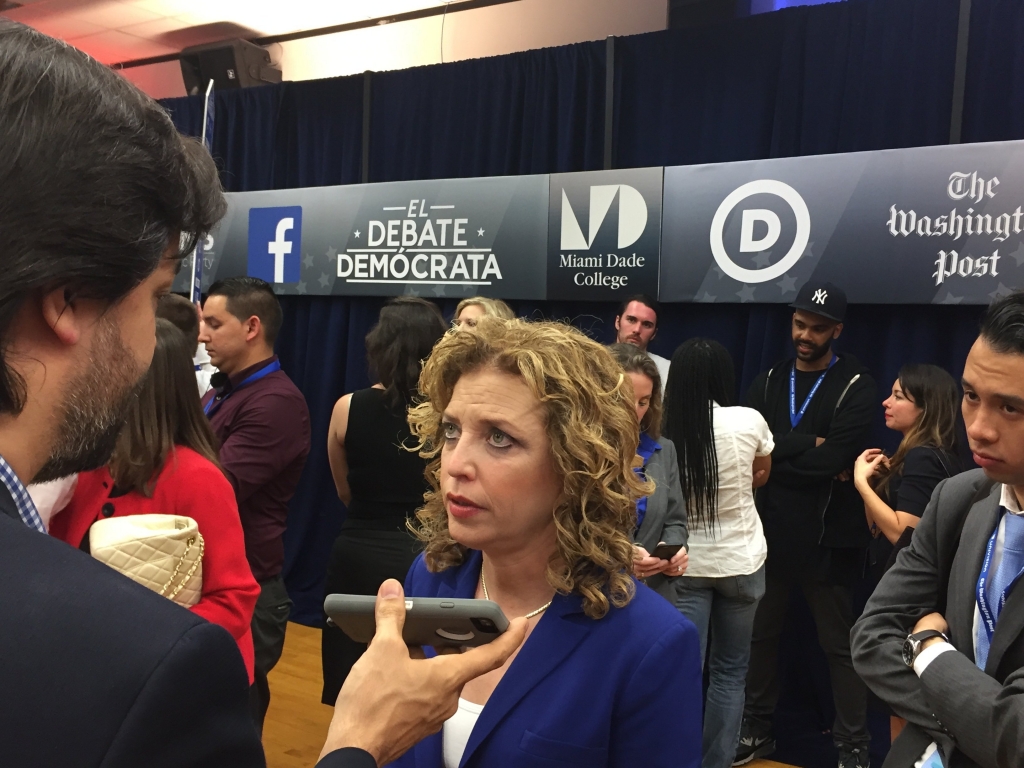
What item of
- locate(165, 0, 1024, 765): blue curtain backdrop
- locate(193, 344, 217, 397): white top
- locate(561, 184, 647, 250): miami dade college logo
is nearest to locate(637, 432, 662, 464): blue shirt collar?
locate(165, 0, 1024, 765): blue curtain backdrop

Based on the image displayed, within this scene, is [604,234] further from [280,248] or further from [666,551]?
[280,248]

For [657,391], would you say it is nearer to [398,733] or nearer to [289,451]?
[289,451]

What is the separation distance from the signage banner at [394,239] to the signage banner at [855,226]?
2.93ft

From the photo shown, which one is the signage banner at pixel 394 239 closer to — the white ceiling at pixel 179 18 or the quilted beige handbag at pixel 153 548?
the white ceiling at pixel 179 18

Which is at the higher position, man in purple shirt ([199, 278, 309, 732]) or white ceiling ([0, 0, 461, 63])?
white ceiling ([0, 0, 461, 63])

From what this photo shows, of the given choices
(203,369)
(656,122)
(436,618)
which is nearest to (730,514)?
(656,122)

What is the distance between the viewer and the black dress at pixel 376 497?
296 centimetres

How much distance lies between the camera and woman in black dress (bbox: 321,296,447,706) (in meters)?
2.97

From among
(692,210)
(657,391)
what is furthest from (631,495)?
(692,210)

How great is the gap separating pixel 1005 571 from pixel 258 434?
Result: 225 centimetres

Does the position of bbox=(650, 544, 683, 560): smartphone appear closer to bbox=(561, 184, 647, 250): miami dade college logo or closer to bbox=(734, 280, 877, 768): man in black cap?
bbox=(734, 280, 877, 768): man in black cap

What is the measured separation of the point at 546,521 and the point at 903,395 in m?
2.53

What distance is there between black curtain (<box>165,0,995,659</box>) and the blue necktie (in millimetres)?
2483

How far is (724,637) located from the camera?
345 cm
